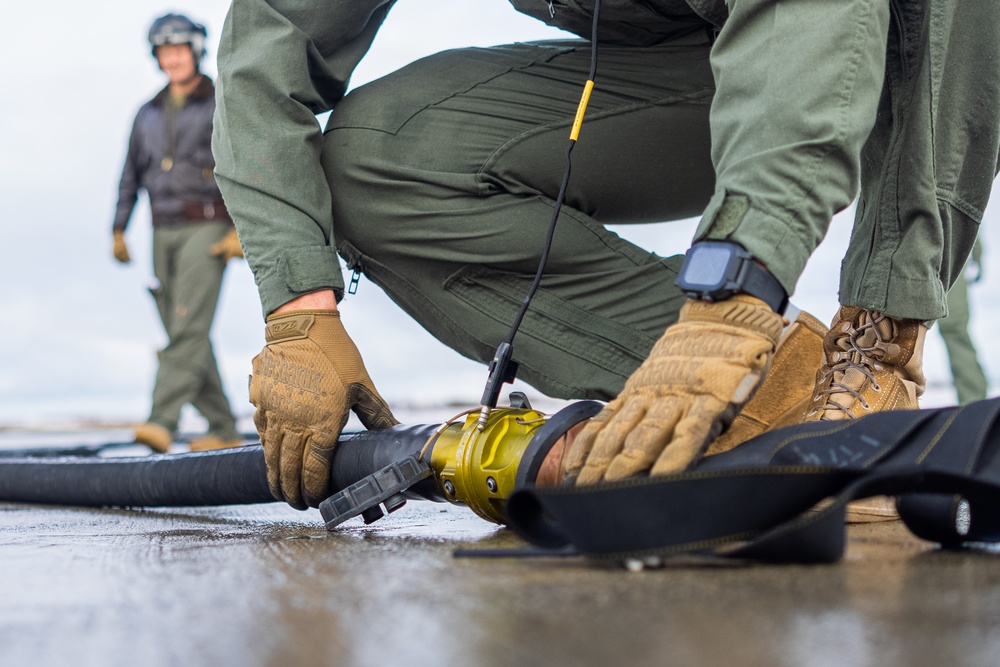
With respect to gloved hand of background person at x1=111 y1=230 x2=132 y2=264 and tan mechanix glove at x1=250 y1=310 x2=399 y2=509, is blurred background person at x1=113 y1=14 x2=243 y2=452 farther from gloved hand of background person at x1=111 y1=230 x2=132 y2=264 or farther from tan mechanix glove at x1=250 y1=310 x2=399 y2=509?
tan mechanix glove at x1=250 y1=310 x2=399 y2=509

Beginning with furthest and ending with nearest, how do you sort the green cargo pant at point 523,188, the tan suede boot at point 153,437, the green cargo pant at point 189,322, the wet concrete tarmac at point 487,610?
1. the green cargo pant at point 189,322
2. the tan suede boot at point 153,437
3. the green cargo pant at point 523,188
4. the wet concrete tarmac at point 487,610

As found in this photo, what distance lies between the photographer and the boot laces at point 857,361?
140cm

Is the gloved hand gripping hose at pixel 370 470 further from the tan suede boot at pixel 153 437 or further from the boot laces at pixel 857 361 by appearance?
the tan suede boot at pixel 153 437

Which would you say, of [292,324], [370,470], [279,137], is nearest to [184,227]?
[279,137]

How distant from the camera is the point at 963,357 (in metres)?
4.91

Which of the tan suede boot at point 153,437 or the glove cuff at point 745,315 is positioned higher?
the glove cuff at point 745,315

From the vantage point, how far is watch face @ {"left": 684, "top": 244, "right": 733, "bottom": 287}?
42.3 inches

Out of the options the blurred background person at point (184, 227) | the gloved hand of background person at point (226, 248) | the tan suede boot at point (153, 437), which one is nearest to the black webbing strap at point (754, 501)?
the tan suede boot at point (153, 437)

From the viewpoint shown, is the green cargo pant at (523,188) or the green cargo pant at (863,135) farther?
the green cargo pant at (523,188)

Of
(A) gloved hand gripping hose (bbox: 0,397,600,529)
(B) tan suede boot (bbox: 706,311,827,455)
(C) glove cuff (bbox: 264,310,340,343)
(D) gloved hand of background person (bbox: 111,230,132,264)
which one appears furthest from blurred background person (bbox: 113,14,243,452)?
(B) tan suede boot (bbox: 706,311,827,455)

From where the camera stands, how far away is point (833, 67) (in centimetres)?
114

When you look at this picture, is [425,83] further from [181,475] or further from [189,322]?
[189,322]

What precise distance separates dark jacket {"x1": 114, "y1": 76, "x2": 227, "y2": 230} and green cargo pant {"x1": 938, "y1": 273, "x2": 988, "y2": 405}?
12.4 feet

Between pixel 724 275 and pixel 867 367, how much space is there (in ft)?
1.61
